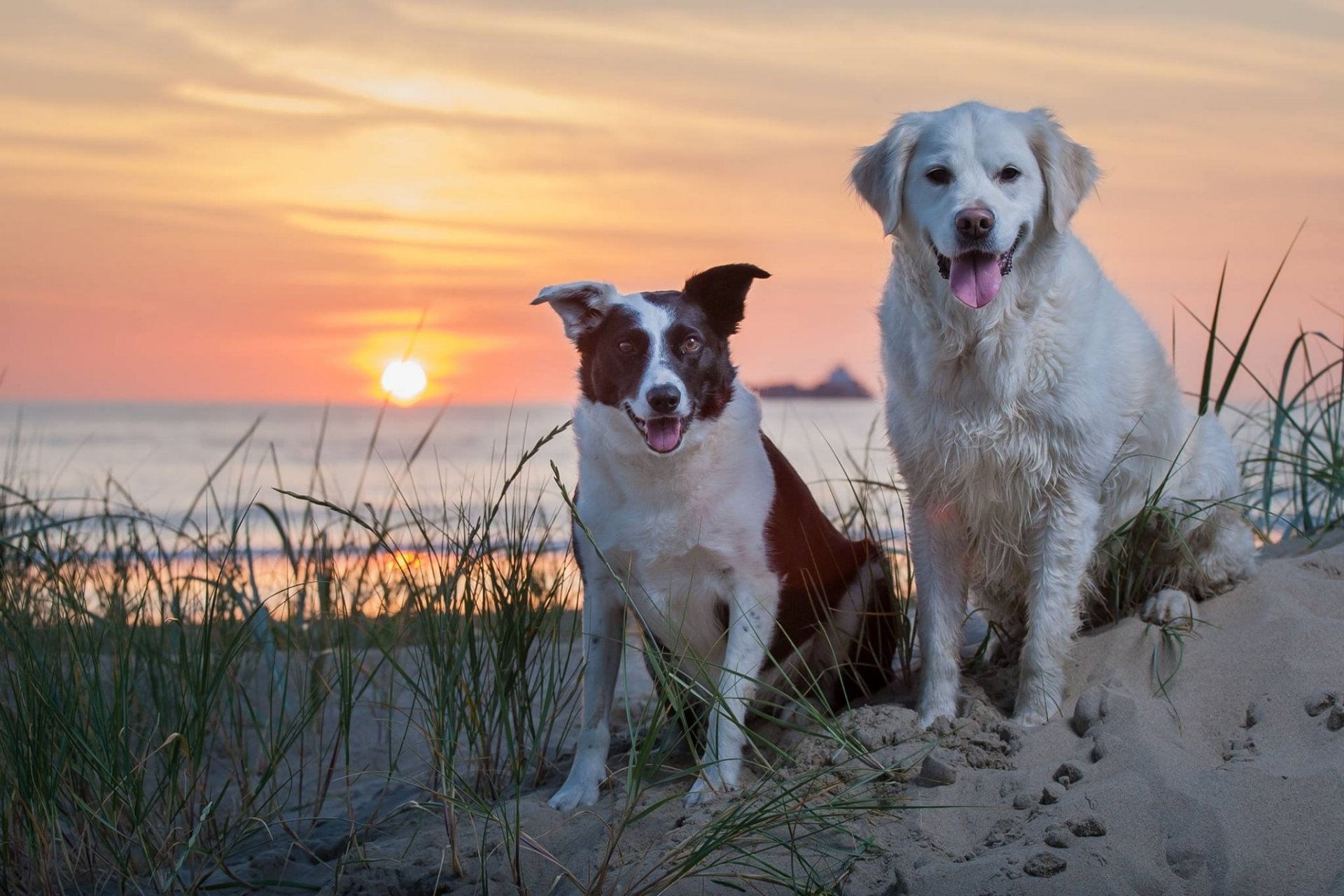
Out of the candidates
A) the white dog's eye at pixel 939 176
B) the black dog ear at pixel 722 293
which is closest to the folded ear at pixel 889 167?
the white dog's eye at pixel 939 176

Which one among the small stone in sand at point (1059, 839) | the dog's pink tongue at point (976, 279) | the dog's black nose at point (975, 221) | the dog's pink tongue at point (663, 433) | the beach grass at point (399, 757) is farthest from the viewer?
the dog's pink tongue at point (663, 433)

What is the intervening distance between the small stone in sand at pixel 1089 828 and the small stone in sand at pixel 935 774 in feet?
1.32

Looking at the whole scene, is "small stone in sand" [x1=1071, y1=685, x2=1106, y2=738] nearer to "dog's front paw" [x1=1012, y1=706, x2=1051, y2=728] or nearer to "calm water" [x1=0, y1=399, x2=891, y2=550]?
"dog's front paw" [x1=1012, y1=706, x2=1051, y2=728]

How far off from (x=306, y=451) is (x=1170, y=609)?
80.9 feet

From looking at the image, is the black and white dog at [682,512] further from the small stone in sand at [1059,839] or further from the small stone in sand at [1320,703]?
the small stone in sand at [1320,703]

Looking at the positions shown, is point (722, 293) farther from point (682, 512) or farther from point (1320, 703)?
point (1320, 703)

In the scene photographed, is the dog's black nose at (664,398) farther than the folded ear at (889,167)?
No

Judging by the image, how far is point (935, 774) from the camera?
11.3ft

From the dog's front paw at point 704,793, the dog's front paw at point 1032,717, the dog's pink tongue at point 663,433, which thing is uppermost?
the dog's pink tongue at point 663,433

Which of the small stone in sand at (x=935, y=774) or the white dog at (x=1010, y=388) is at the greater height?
the white dog at (x=1010, y=388)

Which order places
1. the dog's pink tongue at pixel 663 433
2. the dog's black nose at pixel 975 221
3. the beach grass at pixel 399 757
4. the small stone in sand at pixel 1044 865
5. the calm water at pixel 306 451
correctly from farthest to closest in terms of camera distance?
the calm water at pixel 306 451, the dog's pink tongue at pixel 663 433, the dog's black nose at pixel 975 221, the beach grass at pixel 399 757, the small stone in sand at pixel 1044 865

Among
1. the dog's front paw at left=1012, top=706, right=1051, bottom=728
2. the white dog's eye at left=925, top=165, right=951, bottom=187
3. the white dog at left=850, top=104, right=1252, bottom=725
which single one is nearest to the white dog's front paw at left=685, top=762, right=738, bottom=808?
the white dog at left=850, top=104, right=1252, bottom=725

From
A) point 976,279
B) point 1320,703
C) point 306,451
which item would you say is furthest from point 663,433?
point 306,451

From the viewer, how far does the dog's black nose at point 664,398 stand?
12.3 feet
